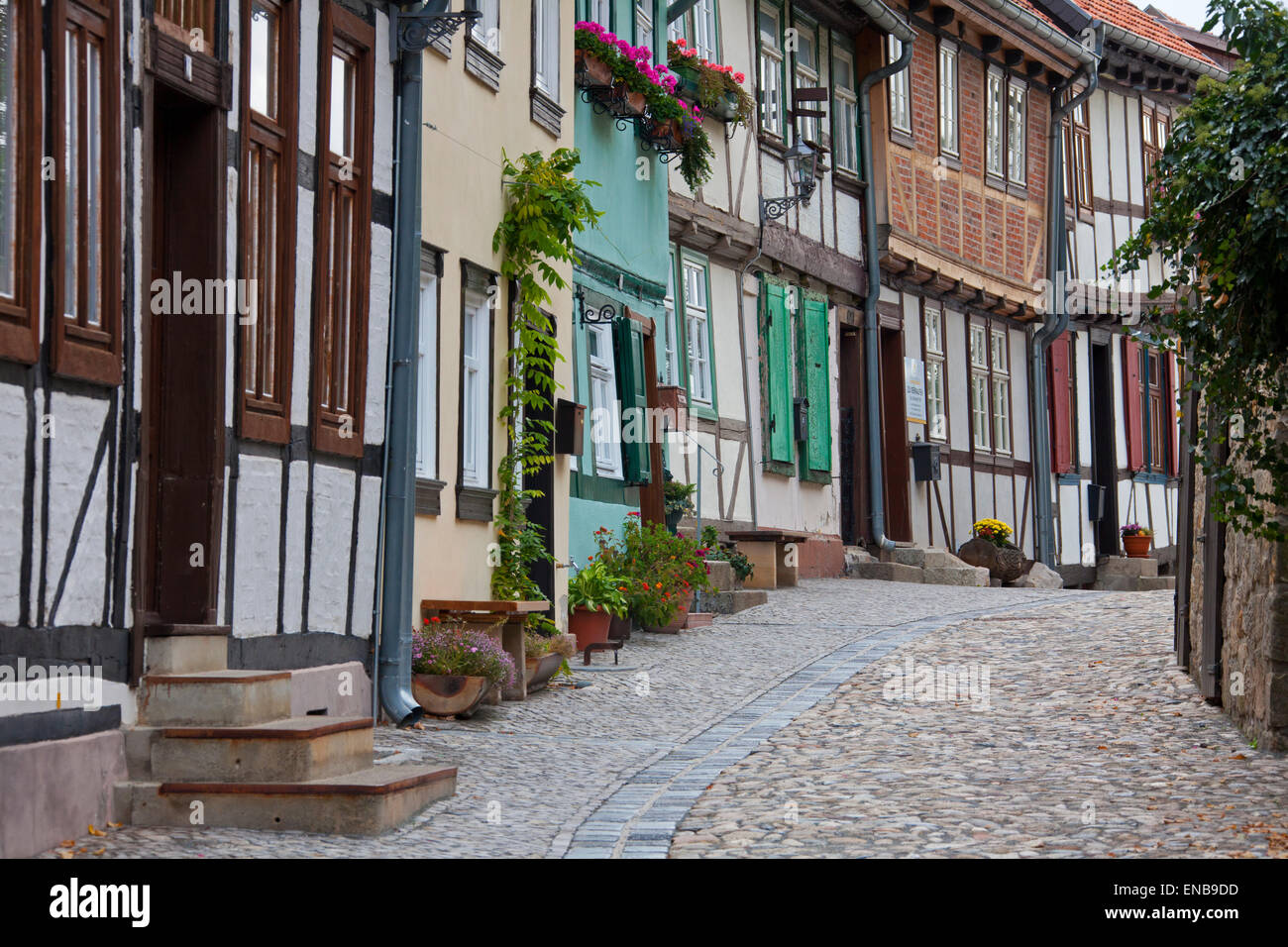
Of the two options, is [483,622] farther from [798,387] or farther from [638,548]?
[798,387]

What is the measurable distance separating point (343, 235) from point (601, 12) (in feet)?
19.7

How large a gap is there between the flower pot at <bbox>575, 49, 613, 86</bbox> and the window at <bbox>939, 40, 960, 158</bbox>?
9.45 meters

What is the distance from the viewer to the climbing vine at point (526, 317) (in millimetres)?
11266

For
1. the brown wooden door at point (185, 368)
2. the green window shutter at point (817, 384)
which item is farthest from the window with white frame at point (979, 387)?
the brown wooden door at point (185, 368)

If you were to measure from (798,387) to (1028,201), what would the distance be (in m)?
6.79

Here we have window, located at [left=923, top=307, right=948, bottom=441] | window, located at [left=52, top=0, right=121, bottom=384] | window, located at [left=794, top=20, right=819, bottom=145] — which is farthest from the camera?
window, located at [left=923, top=307, right=948, bottom=441]

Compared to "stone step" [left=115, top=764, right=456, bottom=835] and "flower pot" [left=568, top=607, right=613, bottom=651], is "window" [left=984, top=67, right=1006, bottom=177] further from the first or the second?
"stone step" [left=115, top=764, right=456, bottom=835]

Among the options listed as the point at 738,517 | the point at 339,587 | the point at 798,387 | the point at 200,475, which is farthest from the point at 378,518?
the point at 798,387

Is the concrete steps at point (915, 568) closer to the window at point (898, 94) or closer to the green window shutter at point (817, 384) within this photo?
the green window shutter at point (817, 384)

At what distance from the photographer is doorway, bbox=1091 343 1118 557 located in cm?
2655

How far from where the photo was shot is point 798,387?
1928 centimetres

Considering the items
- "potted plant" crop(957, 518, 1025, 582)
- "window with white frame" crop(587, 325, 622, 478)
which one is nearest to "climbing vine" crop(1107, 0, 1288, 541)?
"window with white frame" crop(587, 325, 622, 478)

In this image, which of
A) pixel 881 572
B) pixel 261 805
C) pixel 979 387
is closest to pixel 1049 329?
pixel 979 387

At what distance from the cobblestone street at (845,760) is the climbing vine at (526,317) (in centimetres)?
90
